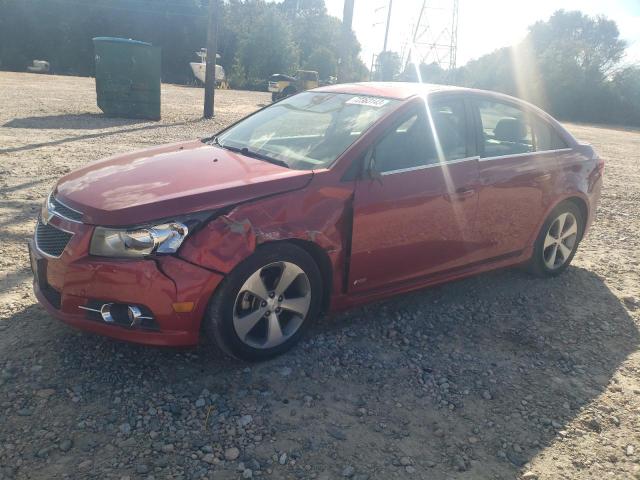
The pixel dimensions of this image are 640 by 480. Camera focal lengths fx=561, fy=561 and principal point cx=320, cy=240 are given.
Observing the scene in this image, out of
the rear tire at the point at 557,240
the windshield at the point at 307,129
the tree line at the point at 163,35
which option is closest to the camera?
the windshield at the point at 307,129

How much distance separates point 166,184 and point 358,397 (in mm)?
1637

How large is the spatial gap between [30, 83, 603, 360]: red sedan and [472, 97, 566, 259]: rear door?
0.5 inches

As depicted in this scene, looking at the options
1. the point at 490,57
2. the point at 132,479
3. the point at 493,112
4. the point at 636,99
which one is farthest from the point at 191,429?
the point at 490,57

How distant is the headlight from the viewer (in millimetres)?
2926

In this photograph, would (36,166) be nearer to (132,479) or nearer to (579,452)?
(132,479)

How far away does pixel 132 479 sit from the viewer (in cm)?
242

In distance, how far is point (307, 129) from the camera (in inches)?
161

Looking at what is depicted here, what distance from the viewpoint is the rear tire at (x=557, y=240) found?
489cm

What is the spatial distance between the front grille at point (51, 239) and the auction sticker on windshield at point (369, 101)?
220cm

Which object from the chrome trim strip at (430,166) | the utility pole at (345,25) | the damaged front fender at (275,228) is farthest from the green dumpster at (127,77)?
the damaged front fender at (275,228)

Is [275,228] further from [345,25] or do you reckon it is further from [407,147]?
[345,25]

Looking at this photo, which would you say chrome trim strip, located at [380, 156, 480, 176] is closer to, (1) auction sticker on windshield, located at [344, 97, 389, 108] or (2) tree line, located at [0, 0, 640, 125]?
(1) auction sticker on windshield, located at [344, 97, 389, 108]

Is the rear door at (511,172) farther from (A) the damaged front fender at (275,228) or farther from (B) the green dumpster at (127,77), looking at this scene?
(B) the green dumpster at (127,77)

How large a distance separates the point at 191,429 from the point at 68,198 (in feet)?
4.94
